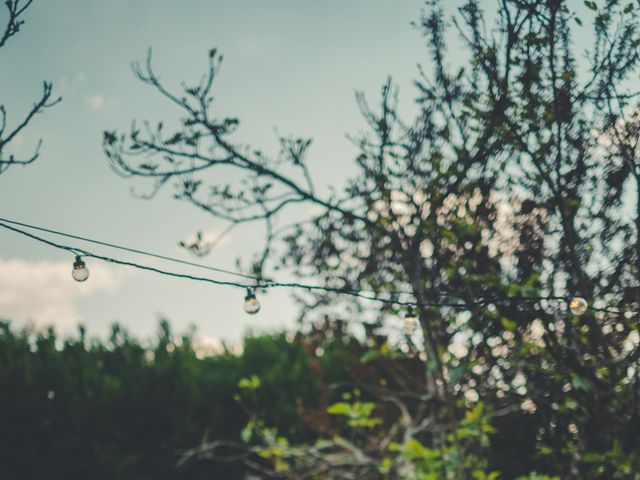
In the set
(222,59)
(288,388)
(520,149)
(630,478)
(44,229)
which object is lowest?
(630,478)

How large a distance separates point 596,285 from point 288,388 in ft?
26.9

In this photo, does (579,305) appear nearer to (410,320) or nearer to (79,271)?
(410,320)

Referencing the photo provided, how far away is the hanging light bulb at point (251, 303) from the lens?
312 cm

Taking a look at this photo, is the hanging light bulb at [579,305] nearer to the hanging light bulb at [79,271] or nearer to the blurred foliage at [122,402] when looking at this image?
the hanging light bulb at [79,271]

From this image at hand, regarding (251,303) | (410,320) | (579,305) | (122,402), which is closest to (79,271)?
(251,303)

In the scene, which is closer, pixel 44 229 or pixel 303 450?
pixel 44 229

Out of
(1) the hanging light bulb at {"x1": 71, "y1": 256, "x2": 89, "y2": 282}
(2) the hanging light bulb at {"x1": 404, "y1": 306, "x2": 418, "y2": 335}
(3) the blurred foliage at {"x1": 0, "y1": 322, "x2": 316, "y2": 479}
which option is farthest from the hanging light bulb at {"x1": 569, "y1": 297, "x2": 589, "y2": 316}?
(3) the blurred foliage at {"x1": 0, "y1": 322, "x2": 316, "y2": 479}

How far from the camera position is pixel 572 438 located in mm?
4559

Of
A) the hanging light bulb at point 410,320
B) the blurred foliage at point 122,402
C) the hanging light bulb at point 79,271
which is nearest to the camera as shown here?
the hanging light bulb at point 79,271

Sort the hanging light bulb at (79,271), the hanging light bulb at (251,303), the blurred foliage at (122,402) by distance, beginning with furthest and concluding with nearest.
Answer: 1. the blurred foliage at (122,402)
2. the hanging light bulb at (251,303)
3. the hanging light bulb at (79,271)

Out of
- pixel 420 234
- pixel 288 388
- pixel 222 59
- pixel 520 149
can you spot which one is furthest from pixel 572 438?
pixel 288 388

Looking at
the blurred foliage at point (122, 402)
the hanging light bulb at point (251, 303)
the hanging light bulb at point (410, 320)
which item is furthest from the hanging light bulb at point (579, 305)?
the blurred foliage at point (122, 402)

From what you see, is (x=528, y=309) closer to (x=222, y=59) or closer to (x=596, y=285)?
(x=596, y=285)

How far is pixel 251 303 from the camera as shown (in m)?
3.13
